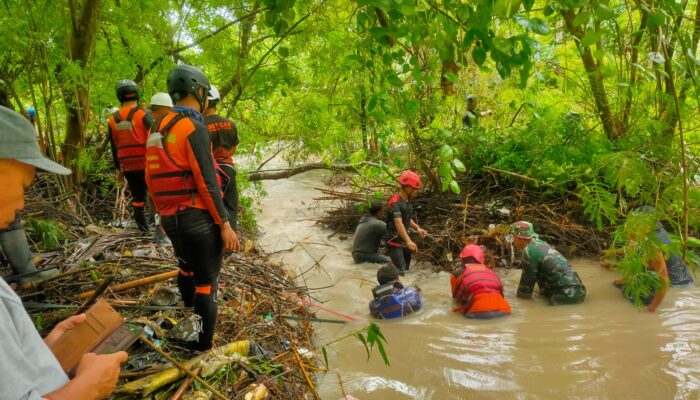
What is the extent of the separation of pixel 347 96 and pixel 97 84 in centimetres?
423

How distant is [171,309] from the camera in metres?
3.06

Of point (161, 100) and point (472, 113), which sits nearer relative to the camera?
point (161, 100)

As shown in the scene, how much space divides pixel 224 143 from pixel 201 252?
1490 millimetres

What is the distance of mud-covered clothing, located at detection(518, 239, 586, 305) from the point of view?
4707mm

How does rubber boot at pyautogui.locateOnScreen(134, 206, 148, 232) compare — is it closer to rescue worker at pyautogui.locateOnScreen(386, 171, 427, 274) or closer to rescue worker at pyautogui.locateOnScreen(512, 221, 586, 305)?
rescue worker at pyautogui.locateOnScreen(386, 171, 427, 274)

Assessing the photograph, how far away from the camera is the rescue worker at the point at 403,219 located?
19.5 ft

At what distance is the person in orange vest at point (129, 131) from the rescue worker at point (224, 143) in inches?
43.0

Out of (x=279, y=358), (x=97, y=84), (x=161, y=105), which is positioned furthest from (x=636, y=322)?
(x=97, y=84)

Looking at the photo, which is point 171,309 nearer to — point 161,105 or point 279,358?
point 279,358

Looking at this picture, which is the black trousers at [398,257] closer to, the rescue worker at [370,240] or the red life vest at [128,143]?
the rescue worker at [370,240]

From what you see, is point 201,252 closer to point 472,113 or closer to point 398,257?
point 398,257

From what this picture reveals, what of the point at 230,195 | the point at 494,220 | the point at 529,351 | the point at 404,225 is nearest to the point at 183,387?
the point at 230,195

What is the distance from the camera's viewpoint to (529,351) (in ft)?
12.5

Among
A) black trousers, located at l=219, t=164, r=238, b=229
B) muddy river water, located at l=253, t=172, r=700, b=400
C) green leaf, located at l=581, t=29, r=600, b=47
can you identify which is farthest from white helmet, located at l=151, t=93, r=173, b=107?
green leaf, located at l=581, t=29, r=600, b=47
